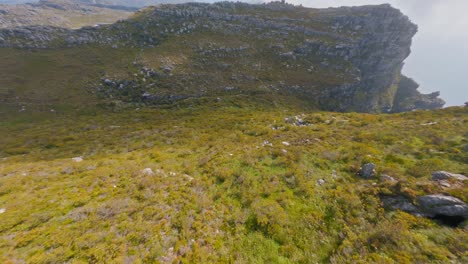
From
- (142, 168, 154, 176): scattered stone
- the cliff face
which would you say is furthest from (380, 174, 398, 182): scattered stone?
the cliff face

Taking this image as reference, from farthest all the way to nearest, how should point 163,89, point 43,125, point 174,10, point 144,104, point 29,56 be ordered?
point 174,10 → point 29,56 → point 163,89 → point 144,104 → point 43,125

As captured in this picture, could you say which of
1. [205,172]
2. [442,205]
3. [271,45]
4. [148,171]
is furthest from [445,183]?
[271,45]

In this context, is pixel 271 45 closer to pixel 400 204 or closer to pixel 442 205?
pixel 400 204

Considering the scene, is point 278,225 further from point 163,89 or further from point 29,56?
point 29,56

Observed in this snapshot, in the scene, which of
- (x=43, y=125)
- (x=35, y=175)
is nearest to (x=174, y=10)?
(x=43, y=125)

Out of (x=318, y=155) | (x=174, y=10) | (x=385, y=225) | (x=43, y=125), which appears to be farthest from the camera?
(x=174, y=10)

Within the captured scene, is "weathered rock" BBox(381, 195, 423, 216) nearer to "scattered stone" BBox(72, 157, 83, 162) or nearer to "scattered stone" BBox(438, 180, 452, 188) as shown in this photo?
"scattered stone" BBox(438, 180, 452, 188)

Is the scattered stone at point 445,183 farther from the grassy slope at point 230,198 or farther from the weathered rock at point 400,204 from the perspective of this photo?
the weathered rock at point 400,204
